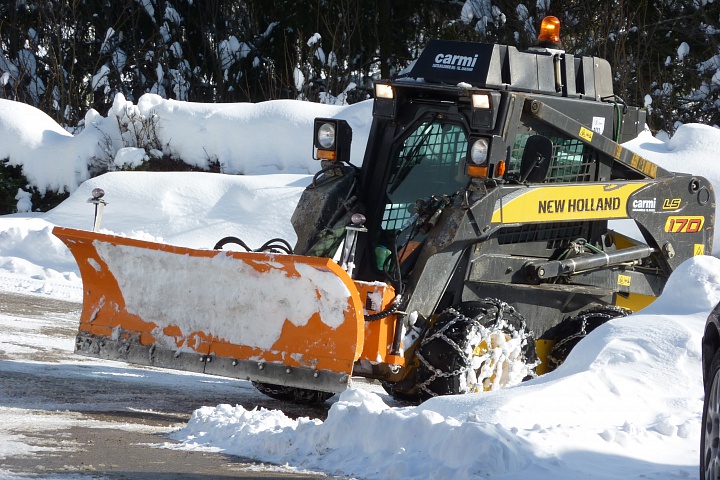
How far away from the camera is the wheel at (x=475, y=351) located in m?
6.37

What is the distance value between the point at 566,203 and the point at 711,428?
3.33 metres

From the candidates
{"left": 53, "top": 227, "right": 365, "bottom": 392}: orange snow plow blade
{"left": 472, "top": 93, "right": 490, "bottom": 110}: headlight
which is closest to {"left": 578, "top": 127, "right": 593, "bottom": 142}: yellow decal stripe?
{"left": 472, "top": 93, "right": 490, "bottom": 110}: headlight

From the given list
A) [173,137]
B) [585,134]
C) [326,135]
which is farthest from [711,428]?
[173,137]

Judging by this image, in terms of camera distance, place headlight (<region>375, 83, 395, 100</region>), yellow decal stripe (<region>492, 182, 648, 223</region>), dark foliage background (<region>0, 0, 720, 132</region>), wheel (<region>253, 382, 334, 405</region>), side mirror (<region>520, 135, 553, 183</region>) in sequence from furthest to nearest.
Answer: dark foliage background (<region>0, 0, 720, 132</region>) < headlight (<region>375, 83, 395, 100</region>) < wheel (<region>253, 382, 334, 405</region>) < yellow decal stripe (<region>492, 182, 648, 223</region>) < side mirror (<region>520, 135, 553, 183</region>)

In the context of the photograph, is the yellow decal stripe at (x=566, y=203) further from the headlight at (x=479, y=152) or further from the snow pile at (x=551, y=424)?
the snow pile at (x=551, y=424)

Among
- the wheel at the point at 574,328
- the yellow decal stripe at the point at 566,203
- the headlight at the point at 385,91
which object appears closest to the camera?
the yellow decal stripe at the point at 566,203

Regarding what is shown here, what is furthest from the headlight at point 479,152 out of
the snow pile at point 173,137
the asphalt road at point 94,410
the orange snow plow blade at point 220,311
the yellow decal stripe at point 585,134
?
the snow pile at point 173,137

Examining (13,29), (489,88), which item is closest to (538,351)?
(489,88)

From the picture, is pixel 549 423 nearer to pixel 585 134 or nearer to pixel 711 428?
pixel 711 428

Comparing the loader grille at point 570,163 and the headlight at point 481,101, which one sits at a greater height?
the headlight at point 481,101

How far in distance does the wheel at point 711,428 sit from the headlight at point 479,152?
2854 millimetres

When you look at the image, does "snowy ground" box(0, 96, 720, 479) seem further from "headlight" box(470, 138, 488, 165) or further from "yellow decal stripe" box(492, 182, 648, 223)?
"headlight" box(470, 138, 488, 165)

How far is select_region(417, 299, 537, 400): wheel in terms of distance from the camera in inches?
251

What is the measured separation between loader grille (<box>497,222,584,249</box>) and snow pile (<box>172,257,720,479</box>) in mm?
1204
